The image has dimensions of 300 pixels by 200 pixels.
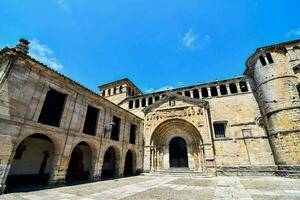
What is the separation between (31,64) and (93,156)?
7.59 m

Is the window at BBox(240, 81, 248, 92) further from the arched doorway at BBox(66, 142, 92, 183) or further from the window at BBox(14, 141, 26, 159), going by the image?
the window at BBox(14, 141, 26, 159)

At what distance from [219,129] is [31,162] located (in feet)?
57.6

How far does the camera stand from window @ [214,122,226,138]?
1680 cm

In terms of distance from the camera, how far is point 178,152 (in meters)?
17.4

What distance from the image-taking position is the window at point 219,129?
16.8 m

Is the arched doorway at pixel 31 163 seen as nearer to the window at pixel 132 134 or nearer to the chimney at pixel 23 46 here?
the chimney at pixel 23 46

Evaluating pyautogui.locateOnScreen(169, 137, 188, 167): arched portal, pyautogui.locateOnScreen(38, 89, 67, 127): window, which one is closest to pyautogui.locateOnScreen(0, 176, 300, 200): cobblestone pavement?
pyautogui.locateOnScreen(38, 89, 67, 127): window

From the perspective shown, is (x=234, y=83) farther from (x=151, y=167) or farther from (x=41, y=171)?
(x=41, y=171)

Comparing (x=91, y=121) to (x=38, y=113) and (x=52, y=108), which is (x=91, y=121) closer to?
(x=52, y=108)

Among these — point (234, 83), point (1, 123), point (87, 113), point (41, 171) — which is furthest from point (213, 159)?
point (1, 123)

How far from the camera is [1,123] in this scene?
266 inches

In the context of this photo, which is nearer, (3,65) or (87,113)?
(3,65)

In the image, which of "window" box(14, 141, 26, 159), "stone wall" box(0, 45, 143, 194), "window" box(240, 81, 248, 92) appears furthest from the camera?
"window" box(240, 81, 248, 92)

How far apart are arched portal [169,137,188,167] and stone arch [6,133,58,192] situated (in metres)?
11.9
